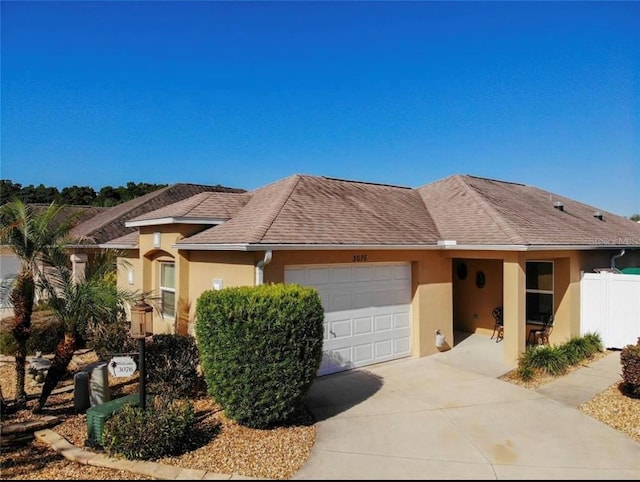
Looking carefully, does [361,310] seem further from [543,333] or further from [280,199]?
[543,333]

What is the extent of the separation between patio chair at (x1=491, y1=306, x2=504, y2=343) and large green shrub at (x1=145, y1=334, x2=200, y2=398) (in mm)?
9542

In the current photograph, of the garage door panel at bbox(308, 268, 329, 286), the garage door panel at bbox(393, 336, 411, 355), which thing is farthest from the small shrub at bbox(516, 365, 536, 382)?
the garage door panel at bbox(308, 268, 329, 286)

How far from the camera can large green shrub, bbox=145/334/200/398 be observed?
8258 millimetres

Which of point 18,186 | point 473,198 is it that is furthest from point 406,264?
point 18,186

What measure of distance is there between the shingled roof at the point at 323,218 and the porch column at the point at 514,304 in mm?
2220

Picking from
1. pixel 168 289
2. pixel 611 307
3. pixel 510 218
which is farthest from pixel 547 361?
pixel 168 289

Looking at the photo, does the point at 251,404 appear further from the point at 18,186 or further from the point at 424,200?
the point at 18,186

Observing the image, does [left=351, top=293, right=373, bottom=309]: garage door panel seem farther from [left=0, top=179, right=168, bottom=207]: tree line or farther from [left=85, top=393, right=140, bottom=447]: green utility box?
[left=0, top=179, right=168, bottom=207]: tree line

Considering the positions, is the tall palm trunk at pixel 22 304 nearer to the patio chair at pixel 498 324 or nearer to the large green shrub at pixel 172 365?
the large green shrub at pixel 172 365

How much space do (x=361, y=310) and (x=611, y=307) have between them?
7747 millimetres

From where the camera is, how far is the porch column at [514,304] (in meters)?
10.5

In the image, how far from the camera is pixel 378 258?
11016mm

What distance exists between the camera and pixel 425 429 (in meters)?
6.98

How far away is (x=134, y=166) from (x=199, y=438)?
27737 millimetres
